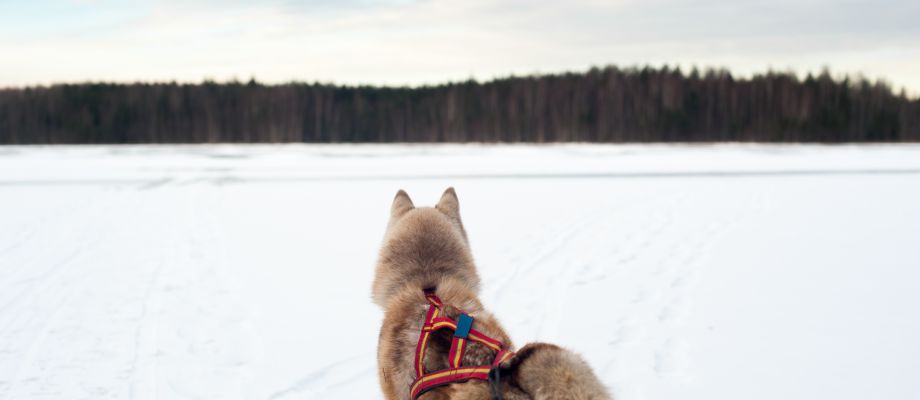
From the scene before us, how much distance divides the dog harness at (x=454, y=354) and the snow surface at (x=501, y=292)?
2.22 metres

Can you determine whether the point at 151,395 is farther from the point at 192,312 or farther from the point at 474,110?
the point at 474,110

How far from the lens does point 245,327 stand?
586cm

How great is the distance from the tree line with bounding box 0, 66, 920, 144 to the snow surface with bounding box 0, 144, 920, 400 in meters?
47.8

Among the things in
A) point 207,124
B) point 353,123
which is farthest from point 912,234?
point 207,124

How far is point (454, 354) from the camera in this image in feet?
7.36

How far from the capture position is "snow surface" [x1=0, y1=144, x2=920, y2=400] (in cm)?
474

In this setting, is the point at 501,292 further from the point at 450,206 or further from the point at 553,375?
the point at 553,375

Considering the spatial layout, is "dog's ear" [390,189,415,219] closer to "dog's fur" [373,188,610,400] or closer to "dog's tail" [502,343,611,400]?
"dog's fur" [373,188,610,400]

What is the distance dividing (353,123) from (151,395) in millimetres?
63328

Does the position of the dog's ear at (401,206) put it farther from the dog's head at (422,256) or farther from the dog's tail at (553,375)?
the dog's tail at (553,375)

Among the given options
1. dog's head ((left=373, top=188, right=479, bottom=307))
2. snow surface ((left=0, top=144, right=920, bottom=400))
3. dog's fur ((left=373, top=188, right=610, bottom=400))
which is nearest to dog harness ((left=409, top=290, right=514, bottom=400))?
dog's fur ((left=373, top=188, right=610, bottom=400))

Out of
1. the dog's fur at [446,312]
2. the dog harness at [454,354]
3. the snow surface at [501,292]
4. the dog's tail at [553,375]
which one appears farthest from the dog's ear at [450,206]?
the snow surface at [501,292]

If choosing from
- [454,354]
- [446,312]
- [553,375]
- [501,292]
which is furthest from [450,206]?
[501,292]

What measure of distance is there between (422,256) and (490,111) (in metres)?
62.8
